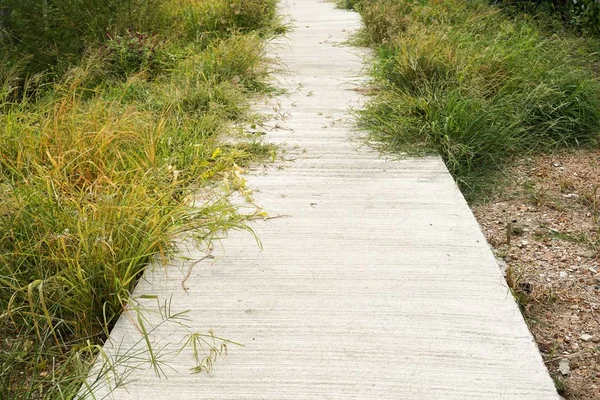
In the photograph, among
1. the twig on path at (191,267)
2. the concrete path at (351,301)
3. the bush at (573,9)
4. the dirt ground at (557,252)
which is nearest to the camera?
the concrete path at (351,301)

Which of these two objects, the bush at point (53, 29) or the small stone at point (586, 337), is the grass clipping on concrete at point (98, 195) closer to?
the bush at point (53, 29)

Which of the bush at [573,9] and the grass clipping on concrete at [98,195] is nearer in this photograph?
the grass clipping on concrete at [98,195]

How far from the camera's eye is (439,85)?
5.66m

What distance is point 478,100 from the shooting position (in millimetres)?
5219

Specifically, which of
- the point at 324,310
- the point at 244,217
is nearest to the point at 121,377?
the point at 324,310

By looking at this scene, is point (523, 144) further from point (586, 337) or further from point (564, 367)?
point (564, 367)

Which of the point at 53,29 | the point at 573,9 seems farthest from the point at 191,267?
the point at 573,9

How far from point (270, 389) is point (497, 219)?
7.13 feet

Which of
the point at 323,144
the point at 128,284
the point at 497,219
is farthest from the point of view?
the point at 323,144

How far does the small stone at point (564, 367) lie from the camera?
114 inches

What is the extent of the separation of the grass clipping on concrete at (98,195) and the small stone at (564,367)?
1.67 meters

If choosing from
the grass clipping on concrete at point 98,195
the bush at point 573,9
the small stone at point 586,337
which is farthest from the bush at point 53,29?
the bush at point 573,9

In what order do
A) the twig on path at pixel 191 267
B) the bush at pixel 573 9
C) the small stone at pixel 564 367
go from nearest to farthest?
the small stone at pixel 564 367 < the twig on path at pixel 191 267 < the bush at pixel 573 9

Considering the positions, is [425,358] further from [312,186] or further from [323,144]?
[323,144]
